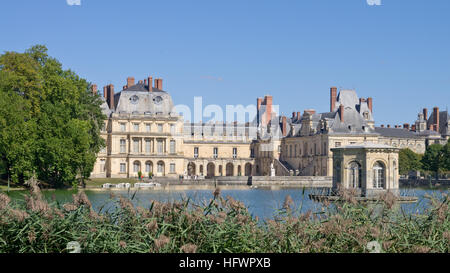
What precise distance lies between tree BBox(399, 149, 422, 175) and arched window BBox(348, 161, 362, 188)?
31070 millimetres

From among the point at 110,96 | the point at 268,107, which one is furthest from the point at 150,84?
the point at 268,107

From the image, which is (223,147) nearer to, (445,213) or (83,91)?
(83,91)

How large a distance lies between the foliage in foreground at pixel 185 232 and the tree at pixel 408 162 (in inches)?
2230

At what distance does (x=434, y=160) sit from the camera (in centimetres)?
6012

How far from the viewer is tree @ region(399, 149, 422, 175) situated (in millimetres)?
63094

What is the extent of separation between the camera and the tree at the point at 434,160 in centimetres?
5898

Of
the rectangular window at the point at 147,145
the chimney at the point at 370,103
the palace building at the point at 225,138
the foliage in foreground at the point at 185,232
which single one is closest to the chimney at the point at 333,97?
the palace building at the point at 225,138

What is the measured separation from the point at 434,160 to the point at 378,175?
29283 millimetres

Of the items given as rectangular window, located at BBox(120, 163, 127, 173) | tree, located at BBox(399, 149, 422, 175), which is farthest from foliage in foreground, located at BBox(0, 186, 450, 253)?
tree, located at BBox(399, 149, 422, 175)

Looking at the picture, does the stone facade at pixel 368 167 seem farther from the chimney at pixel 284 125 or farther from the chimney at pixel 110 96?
the chimney at pixel 284 125

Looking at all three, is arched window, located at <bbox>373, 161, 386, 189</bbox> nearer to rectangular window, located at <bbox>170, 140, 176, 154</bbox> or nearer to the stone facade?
the stone facade
